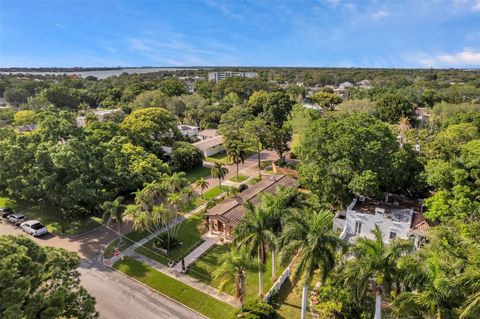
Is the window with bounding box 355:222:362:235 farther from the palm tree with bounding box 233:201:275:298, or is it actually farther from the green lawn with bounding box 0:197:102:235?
the green lawn with bounding box 0:197:102:235

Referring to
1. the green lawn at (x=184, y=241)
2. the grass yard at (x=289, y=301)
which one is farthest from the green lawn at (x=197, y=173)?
the grass yard at (x=289, y=301)

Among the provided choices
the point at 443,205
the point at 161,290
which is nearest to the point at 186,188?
the point at 161,290

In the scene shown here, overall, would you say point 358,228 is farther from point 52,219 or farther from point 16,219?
point 16,219

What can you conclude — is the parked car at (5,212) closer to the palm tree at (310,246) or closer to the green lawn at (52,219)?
the green lawn at (52,219)

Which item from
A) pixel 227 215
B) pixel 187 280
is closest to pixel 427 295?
pixel 187 280

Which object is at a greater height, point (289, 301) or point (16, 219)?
point (16, 219)

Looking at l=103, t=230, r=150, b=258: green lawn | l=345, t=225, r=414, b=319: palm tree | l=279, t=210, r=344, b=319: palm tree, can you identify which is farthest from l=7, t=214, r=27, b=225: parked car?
l=345, t=225, r=414, b=319: palm tree
